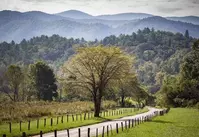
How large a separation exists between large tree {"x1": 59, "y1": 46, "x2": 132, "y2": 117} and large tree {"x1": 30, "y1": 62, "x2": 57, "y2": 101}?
41948 millimetres

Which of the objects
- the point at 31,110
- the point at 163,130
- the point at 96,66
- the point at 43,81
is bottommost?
the point at 163,130

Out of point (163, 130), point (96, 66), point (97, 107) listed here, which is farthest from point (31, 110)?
point (163, 130)

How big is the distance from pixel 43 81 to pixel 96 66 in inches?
1797

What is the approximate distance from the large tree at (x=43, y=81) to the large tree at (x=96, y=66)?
4195cm

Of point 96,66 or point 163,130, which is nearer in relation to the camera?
point 163,130

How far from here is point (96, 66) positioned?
6644 cm

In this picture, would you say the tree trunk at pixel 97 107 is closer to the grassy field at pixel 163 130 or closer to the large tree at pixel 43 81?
the grassy field at pixel 163 130

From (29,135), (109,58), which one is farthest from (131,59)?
(29,135)

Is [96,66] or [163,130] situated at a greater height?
[96,66]

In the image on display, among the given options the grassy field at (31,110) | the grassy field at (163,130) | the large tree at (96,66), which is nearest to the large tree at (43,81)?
the grassy field at (31,110)

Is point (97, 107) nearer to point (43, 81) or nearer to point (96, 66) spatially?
point (96, 66)

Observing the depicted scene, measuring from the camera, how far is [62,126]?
45.4m

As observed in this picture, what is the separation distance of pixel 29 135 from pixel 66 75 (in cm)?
3066

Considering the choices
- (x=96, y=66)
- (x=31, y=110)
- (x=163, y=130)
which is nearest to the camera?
(x=163, y=130)
